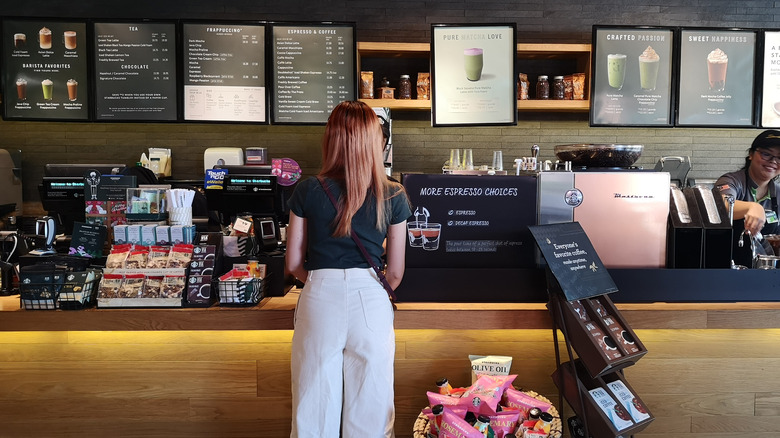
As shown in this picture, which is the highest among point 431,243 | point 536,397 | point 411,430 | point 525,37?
point 525,37

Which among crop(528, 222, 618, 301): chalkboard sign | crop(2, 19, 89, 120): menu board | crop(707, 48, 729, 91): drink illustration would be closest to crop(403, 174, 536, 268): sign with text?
crop(528, 222, 618, 301): chalkboard sign

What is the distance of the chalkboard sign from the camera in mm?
1896

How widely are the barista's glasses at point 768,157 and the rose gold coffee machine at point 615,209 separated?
96 centimetres

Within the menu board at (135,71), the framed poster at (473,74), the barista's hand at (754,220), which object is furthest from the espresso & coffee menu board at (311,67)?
the barista's hand at (754,220)

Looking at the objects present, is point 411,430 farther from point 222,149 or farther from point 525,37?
point 525,37

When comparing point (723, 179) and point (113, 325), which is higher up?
point (723, 179)

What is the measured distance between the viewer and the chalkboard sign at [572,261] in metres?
1.90

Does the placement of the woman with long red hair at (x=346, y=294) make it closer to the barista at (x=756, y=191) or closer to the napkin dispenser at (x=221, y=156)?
the barista at (x=756, y=191)

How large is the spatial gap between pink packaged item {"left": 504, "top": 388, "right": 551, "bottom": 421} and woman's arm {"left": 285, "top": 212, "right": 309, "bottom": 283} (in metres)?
0.77

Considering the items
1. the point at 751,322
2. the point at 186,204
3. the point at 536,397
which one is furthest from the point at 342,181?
the point at 751,322

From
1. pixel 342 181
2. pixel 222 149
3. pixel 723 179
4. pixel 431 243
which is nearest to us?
pixel 342 181

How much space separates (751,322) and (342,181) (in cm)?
151

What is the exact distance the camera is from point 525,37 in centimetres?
457

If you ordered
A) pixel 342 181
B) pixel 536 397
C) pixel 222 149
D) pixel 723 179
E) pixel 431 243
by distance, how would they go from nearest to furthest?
pixel 342 181
pixel 536 397
pixel 431 243
pixel 723 179
pixel 222 149
